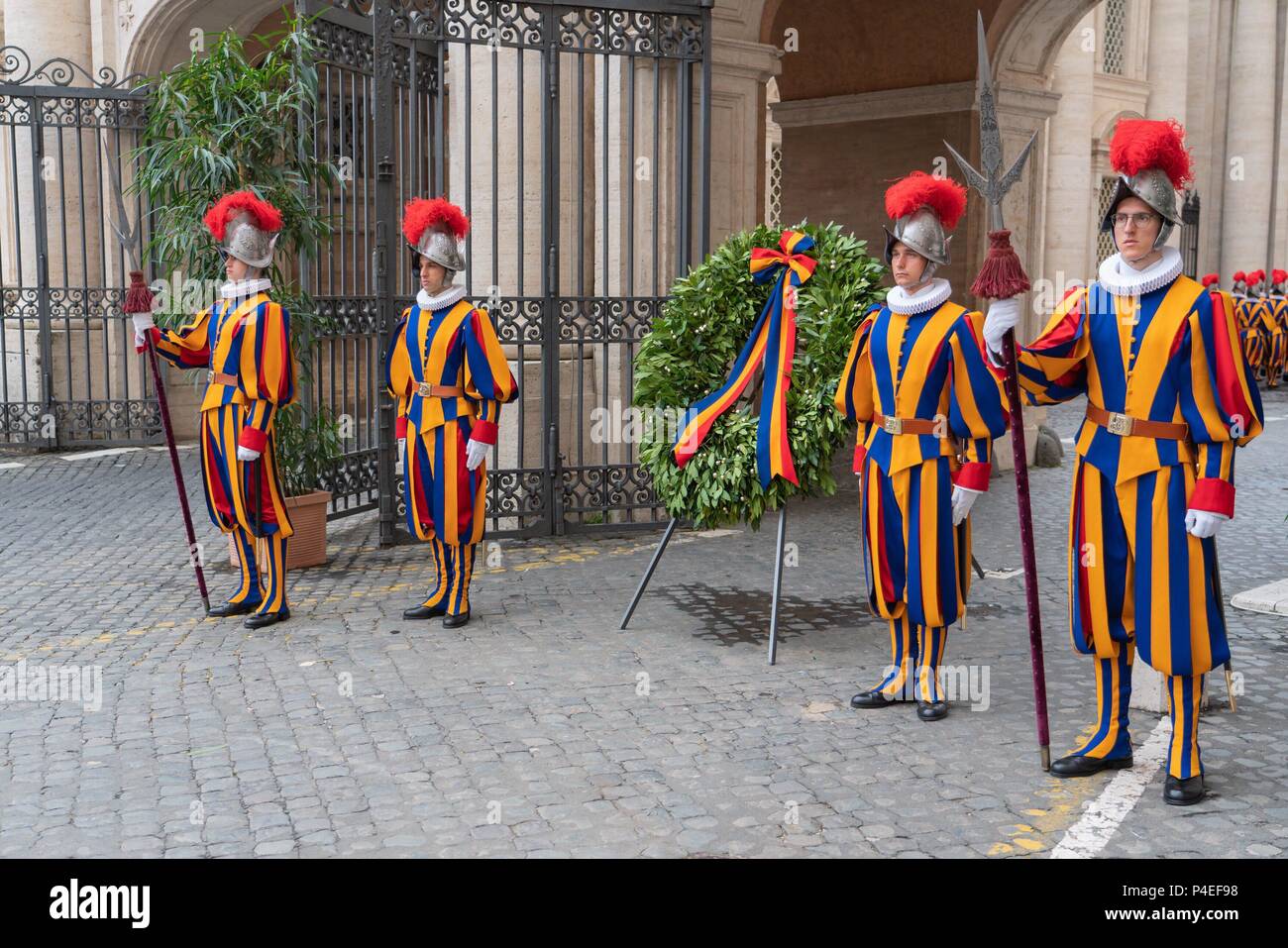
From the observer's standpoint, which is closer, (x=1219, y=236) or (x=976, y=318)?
(x=976, y=318)

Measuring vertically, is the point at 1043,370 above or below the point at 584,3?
below

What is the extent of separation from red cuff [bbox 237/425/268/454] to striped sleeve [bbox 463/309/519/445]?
0.98 m

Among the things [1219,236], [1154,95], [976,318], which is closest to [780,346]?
[976,318]

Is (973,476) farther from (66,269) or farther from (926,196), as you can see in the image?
(66,269)

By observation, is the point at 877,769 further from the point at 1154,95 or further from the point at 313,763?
the point at 1154,95

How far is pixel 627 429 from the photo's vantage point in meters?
9.49

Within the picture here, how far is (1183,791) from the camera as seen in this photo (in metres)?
4.31


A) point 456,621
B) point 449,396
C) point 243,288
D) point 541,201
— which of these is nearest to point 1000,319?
point 449,396

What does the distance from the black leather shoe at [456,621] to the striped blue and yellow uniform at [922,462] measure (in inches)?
86.8

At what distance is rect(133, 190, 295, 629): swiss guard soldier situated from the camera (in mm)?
6504

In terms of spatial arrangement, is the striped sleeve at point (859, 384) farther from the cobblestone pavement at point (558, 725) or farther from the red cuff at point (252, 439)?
the red cuff at point (252, 439)

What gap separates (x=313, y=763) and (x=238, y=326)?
2.57 metres

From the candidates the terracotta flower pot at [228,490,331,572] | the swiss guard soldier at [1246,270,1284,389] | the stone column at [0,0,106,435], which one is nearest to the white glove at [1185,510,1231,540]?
the terracotta flower pot at [228,490,331,572]

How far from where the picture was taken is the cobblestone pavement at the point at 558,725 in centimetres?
413
